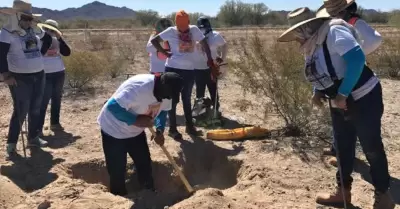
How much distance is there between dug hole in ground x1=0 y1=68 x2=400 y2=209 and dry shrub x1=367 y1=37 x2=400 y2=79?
Result: 5.22 m

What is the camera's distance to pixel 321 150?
255 inches

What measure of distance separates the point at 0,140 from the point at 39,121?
671 millimetres

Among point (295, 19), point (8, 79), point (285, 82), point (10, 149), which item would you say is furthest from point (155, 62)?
point (295, 19)

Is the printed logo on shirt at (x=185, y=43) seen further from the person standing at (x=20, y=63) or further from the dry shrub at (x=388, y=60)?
the dry shrub at (x=388, y=60)

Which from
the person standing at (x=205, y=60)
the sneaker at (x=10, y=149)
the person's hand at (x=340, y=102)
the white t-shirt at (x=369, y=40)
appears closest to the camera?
the person's hand at (x=340, y=102)

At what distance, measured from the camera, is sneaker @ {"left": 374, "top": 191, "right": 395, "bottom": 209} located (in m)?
4.43

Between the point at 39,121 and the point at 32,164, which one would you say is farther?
the point at 39,121

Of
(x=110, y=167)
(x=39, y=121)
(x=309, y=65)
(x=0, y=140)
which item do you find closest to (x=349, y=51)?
(x=309, y=65)

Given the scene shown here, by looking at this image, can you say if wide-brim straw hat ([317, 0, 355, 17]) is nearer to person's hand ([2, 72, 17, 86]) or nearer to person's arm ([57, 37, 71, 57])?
person's hand ([2, 72, 17, 86])

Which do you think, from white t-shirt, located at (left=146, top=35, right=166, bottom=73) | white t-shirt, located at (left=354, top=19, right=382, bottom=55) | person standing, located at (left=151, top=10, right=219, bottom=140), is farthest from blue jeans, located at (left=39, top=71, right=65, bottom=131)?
white t-shirt, located at (left=354, top=19, right=382, bottom=55)

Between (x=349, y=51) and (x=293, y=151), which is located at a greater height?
(x=349, y=51)

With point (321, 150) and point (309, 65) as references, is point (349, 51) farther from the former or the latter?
point (321, 150)

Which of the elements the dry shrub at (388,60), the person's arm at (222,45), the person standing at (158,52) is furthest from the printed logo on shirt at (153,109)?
the dry shrub at (388,60)

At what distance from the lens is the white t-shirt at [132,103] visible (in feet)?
15.3
